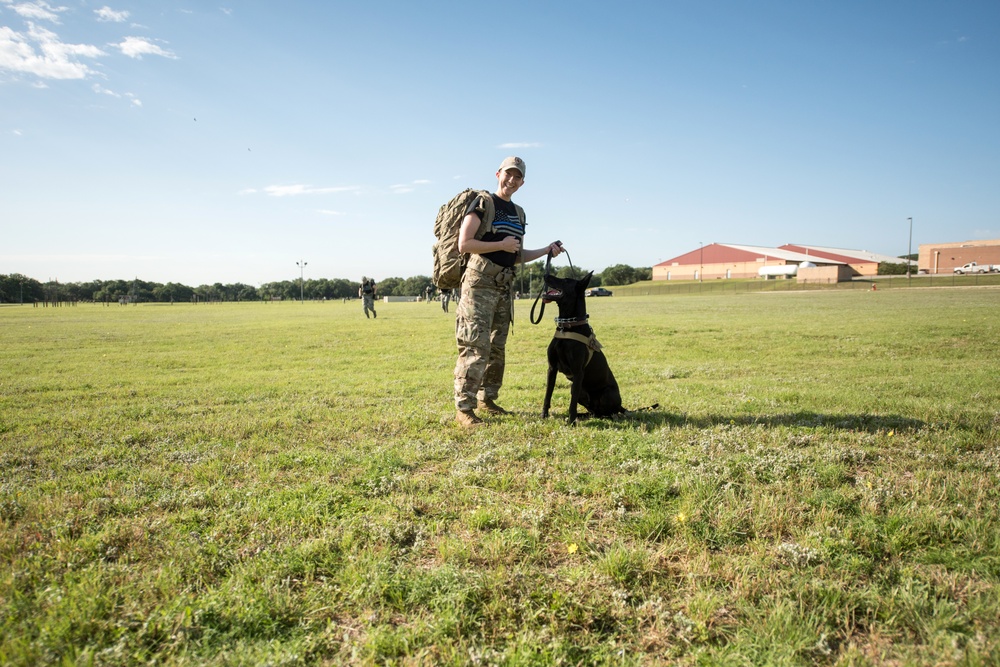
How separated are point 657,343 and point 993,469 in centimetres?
1003

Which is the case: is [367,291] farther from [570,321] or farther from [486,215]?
[570,321]

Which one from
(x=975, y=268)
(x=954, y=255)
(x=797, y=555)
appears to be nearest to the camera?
(x=797, y=555)

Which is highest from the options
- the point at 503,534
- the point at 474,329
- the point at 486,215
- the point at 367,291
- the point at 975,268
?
the point at 975,268

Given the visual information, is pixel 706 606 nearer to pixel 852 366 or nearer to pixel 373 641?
pixel 373 641

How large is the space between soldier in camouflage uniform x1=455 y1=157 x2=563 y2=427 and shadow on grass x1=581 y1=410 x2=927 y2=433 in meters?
1.31

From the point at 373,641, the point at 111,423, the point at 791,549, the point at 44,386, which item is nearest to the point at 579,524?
the point at 791,549

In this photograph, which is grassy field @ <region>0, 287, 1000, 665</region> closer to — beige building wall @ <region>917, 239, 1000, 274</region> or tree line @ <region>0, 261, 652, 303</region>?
tree line @ <region>0, 261, 652, 303</region>

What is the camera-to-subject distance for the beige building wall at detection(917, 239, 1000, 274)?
91.8m

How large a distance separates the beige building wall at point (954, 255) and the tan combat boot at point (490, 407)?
392ft

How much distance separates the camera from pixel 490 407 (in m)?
6.35

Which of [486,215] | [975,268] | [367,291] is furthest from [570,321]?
[975,268]

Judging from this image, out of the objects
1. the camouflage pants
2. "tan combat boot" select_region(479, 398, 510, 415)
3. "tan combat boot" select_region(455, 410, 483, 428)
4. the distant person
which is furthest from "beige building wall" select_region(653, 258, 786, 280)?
"tan combat boot" select_region(455, 410, 483, 428)

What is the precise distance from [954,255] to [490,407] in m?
122

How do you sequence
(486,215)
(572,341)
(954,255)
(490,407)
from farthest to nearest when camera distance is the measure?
(954,255)
(490,407)
(486,215)
(572,341)
